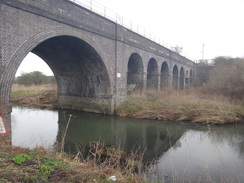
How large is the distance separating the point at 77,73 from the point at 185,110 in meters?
7.71

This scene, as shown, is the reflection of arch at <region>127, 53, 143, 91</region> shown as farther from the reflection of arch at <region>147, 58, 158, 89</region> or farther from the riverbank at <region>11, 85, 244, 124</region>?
the reflection of arch at <region>147, 58, 158, 89</region>

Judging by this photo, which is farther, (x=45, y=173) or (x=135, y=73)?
(x=135, y=73)

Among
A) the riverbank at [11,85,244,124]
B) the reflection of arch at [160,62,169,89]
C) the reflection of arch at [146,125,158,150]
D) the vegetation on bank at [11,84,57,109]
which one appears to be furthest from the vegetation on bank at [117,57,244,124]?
the reflection of arch at [160,62,169,89]

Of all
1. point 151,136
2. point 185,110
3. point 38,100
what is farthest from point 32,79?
point 151,136

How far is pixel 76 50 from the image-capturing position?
443 inches

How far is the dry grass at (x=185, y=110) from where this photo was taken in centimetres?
1049

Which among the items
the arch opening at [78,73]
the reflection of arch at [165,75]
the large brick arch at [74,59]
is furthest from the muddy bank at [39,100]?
the reflection of arch at [165,75]

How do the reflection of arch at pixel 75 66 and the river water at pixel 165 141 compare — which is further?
the reflection of arch at pixel 75 66

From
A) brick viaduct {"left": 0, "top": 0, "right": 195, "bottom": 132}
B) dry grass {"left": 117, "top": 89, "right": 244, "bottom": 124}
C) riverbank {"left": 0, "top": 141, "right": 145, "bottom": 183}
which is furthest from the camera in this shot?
dry grass {"left": 117, "top": 89, "right": 244, "bottom": 124}

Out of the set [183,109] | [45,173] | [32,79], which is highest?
[32,79]

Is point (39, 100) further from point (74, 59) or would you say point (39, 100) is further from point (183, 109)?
point (183, 109)

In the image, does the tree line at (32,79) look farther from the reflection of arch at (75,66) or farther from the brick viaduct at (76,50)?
the brick viaduct at (76,50)

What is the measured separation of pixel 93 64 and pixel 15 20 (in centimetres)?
582

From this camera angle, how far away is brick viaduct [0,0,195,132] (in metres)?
6.35
